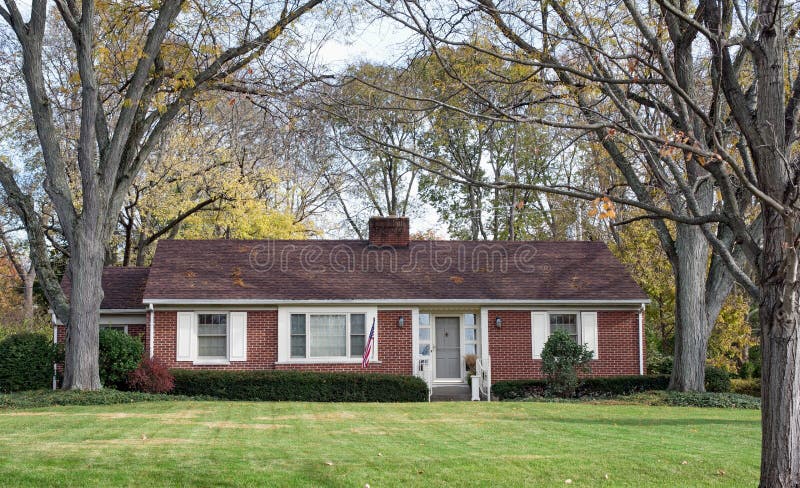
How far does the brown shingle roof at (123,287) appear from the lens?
22109 millimetres

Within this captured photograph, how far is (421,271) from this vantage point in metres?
23.4

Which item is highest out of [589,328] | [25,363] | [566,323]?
[566,323]

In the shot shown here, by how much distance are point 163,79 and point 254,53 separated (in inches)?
128

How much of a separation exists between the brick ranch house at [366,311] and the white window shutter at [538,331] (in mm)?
28

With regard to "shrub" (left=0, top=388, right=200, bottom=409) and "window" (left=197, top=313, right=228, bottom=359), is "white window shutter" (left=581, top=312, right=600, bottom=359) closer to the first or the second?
"window" (left=197, top=313, right=228, bottom=359)

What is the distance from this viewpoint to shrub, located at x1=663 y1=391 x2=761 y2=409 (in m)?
18.7

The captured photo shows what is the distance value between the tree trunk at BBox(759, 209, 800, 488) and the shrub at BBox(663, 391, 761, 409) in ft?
43.0

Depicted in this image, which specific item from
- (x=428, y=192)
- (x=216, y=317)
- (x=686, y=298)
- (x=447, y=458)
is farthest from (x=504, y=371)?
(x=428, y=192)

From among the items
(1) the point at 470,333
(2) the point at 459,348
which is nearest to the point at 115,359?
(2) the point at 459,348

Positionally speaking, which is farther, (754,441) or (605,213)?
(754,441)

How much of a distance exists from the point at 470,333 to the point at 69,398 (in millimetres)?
10870

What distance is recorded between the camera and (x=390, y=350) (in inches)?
864

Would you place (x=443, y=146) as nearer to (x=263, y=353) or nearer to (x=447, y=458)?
(x=263, y=353)

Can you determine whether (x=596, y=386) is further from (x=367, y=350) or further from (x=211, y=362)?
(x=211, y=362)
